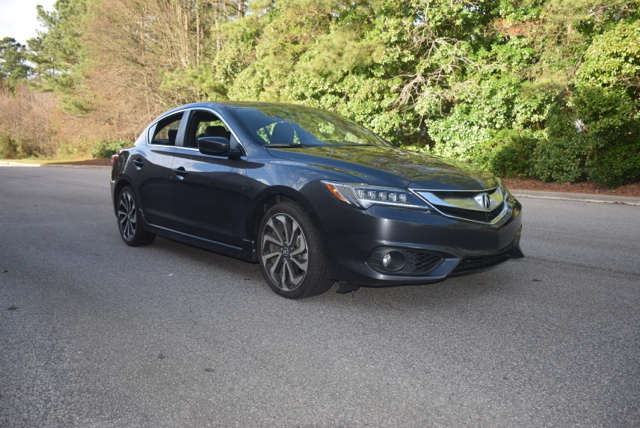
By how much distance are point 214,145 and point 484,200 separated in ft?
7.47

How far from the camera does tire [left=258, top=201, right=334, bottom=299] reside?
4.27m

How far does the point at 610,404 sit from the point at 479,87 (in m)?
15.7

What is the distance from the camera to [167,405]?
2824 mm

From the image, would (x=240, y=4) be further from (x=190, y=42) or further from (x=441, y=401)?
(x=441, y=401)

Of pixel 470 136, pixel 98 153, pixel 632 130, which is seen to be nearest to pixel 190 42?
pixel 98 153

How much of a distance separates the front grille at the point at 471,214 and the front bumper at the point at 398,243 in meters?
0.05

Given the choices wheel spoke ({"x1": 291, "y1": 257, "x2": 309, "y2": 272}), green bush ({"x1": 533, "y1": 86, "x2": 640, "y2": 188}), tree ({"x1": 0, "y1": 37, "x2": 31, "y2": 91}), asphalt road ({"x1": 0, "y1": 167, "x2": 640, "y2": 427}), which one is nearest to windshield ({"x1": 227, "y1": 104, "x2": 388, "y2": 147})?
wheel spoke ({"x1": 291, "y1": 257, "x2": 309, "y2": 272})

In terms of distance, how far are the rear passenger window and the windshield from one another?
0.89 m

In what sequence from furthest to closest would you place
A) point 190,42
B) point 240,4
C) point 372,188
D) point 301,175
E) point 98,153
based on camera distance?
point 98,153 → point 190,42 → point 240,4 → point 301,175 → point 372,188

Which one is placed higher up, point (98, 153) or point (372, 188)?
point (372, 188)

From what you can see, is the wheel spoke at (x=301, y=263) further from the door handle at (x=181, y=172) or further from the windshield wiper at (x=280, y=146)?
the door handle at (x=181, y=172)

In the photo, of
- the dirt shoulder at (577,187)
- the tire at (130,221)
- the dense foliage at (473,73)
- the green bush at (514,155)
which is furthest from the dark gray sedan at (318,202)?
the green bush at (514,155)

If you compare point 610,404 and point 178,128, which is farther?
point 178,128

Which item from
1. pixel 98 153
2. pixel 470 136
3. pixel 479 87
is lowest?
pixel 98 153
